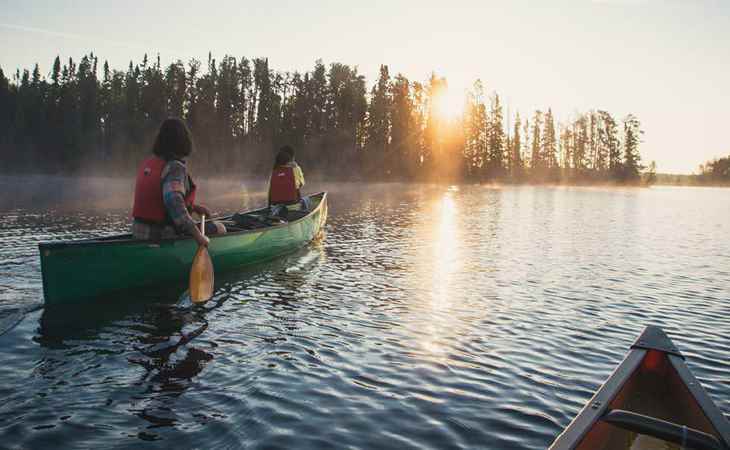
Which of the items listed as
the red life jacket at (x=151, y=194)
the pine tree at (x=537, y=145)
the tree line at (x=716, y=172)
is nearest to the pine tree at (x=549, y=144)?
the pine tree at (x=537, y=145)

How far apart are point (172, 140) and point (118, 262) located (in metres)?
2.08

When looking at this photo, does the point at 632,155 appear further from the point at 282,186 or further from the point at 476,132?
the point at 282,186

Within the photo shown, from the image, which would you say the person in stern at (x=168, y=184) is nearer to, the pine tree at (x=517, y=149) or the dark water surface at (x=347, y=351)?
the dark water surface at (x=347, y=351)

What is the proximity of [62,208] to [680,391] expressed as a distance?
90.1 feet

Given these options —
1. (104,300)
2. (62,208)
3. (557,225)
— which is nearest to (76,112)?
(62,208)

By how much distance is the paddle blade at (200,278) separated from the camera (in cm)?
809

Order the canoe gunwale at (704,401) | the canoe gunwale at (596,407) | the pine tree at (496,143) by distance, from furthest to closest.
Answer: the pine tree at (496,143), the canoe gunwale at (704,401), the canoe gunwale at (596,407)

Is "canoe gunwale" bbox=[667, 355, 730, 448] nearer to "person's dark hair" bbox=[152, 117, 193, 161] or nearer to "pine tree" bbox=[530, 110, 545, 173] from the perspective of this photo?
"person's dark hair" bbox=[152, 117, 193, 161]

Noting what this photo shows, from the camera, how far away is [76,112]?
80000 mm

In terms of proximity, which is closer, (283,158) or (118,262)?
(118,262)

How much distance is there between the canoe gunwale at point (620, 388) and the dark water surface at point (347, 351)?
2.78 ft

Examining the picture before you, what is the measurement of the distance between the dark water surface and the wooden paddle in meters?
0.35

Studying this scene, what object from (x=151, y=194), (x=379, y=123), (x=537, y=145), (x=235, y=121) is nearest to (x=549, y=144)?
(x=537, y=145)

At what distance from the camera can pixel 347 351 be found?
657cm
